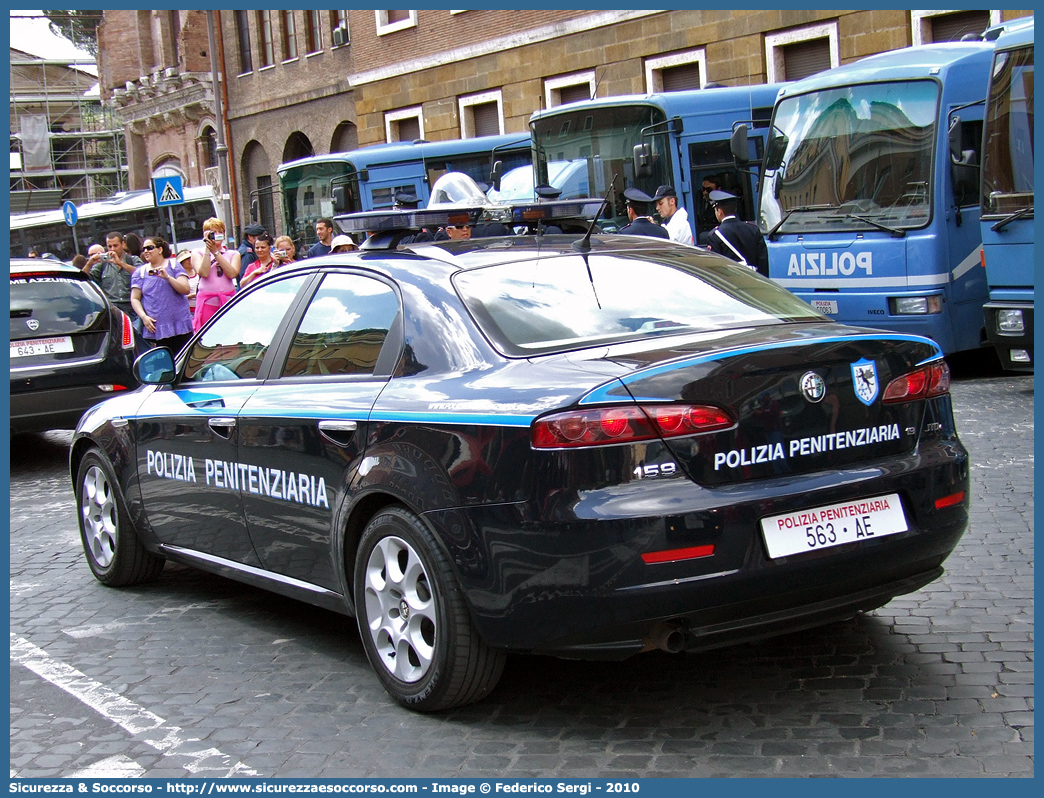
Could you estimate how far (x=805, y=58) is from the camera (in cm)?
2389

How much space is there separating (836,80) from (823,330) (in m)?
9.62

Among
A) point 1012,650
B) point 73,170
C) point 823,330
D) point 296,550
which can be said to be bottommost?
point 1012,650

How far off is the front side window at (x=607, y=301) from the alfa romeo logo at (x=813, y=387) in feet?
1.42

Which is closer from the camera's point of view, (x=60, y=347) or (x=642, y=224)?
(x=642, y=224)

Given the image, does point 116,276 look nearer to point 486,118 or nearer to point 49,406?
point 49,406

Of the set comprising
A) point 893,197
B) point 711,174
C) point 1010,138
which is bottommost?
point 893,197

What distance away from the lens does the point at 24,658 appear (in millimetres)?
5395

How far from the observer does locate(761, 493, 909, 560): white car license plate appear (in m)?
3.89

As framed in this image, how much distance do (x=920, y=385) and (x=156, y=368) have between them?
3381 mm

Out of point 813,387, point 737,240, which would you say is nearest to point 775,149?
point 737,240

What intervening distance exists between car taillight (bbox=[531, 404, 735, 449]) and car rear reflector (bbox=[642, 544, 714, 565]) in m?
0.33

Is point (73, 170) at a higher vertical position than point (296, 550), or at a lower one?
higher
